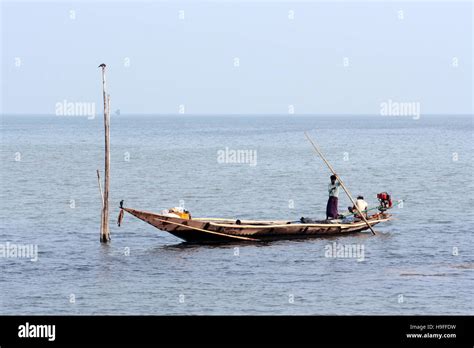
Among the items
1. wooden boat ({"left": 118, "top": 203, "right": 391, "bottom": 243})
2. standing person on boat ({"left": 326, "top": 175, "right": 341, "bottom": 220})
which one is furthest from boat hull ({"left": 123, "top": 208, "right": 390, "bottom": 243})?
standing person on boat ({"left": 326, "top": 175, "right": 341, "bottom": 220})

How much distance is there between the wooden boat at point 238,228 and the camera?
3350cm

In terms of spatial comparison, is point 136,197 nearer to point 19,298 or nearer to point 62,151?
point 19,298

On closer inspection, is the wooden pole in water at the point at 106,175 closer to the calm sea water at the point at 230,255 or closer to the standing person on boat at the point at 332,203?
the calm sea water at the point at 230,255
